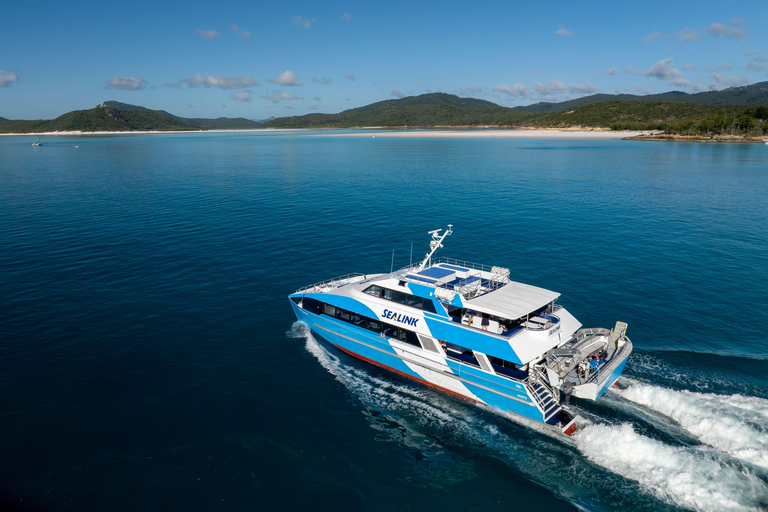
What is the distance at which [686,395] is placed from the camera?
1741 centimetres

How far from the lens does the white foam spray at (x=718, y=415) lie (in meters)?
15.0

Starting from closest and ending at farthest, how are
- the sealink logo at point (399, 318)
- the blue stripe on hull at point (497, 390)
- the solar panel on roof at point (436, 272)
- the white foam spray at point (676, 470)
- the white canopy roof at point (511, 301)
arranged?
the white foam spray at point (676, 470) → the blue stripe on hull at point (497, 390) → the white canopy roof at point (511, 301) → the sealink logo at point (399, 318) → the solar panel on roof at point (436, 272)

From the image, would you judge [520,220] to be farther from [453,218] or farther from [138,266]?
[138,266]

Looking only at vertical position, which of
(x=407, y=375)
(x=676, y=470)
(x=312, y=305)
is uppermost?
(x=312, y=305)

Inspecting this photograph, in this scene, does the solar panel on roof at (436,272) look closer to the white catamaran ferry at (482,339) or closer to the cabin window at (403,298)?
the white catamaran ferry at (482,339)

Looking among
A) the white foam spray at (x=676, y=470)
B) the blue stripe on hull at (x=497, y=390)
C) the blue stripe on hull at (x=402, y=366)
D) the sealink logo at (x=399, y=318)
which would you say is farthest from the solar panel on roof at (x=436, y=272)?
the white foam spray at (x=676, y=470)

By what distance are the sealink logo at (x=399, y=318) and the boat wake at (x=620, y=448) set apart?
3433mm

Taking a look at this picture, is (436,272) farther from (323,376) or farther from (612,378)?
(612,378)

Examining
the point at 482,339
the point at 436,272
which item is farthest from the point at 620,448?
the point at 436,272

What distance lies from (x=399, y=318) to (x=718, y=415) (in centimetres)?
1407

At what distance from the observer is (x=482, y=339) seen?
17938mm

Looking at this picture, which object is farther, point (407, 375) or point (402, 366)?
point (407, 375)

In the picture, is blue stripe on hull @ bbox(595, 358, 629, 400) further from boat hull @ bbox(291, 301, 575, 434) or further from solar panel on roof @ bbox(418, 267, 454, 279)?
solar panel on roof @ bbox(418, 267, 454, 279)

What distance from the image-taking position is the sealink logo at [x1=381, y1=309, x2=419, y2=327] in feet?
65.7
